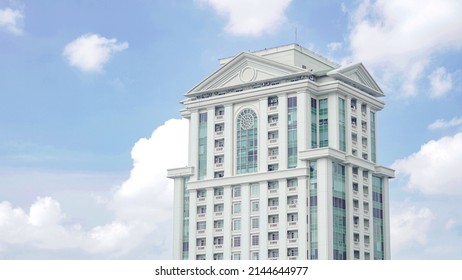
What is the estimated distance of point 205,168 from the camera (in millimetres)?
87562

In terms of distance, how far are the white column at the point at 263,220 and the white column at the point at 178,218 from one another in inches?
363

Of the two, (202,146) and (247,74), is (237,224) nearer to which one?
(202,146)

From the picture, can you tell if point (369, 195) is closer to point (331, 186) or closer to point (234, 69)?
point (331, 186)

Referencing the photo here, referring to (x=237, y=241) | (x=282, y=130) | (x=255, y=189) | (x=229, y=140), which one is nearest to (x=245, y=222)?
(x=237, y=241)

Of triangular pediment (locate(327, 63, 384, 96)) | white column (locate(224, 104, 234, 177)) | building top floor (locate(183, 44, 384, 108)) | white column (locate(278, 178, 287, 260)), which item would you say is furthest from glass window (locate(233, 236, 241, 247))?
triangular pediment (locate(327, 63, 384, 96))

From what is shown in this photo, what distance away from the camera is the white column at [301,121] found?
269 feet

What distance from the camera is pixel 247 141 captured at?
280ft

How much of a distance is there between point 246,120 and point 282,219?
9.95 m

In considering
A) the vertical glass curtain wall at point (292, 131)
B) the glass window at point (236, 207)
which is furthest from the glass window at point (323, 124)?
the glass window at point (236, 207)

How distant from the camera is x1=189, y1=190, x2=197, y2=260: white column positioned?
8638cm

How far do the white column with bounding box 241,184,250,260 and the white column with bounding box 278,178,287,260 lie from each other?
319 cm

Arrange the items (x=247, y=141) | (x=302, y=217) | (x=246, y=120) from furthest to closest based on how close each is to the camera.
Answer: (x=246, y=120), (x=247, y=141), (x=302, y=217)
